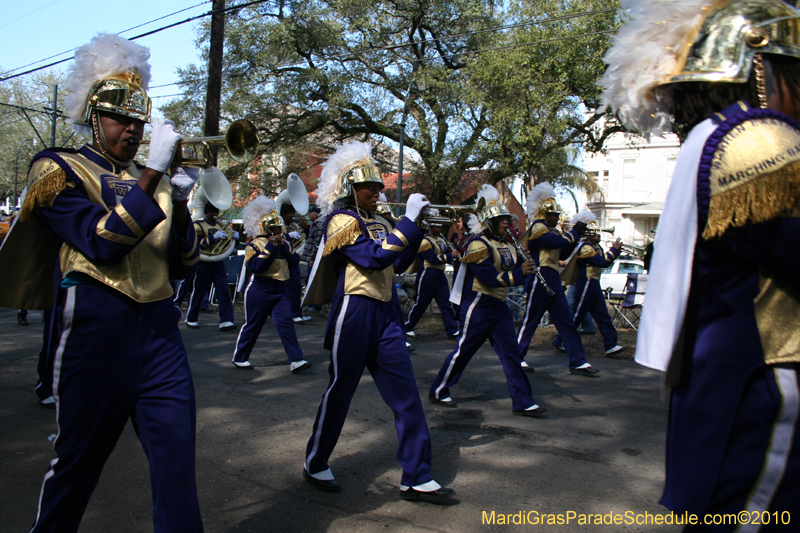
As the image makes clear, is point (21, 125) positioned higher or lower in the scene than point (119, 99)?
higher

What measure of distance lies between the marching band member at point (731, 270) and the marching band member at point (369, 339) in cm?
212

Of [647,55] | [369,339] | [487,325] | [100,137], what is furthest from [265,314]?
[647,55]

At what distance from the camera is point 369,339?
3.84 m

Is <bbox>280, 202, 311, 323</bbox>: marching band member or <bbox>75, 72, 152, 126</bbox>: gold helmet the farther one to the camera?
<bbox>280, 202, 311, 323</bbox>: marching band member


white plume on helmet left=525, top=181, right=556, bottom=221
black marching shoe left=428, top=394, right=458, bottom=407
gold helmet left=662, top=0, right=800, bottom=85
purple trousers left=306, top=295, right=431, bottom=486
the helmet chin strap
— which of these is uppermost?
white plume on helmet left=525, top=181, right=556, bottom=221

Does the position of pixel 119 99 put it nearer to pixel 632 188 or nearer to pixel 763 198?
pixel 763 198

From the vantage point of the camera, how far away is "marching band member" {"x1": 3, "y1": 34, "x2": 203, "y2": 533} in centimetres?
228

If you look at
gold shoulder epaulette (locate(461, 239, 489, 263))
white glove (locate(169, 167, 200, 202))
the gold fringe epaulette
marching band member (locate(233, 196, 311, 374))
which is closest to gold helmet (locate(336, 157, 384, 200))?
white glove (locate(169, 167, 200, 202))

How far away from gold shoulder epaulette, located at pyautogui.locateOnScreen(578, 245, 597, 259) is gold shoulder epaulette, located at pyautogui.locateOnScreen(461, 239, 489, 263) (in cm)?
388

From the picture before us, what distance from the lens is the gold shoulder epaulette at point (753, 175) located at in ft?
4.89

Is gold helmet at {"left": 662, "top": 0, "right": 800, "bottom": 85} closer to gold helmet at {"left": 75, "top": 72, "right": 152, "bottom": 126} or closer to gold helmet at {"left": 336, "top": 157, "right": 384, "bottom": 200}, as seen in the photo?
gold helmet at {"left": 75, "top": 72, "right": 152, "bottom": 126}

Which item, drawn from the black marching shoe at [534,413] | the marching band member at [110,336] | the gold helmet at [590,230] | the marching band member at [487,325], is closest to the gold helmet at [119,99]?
the marching band member at [110,336]

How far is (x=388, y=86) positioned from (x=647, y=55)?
2225 cm

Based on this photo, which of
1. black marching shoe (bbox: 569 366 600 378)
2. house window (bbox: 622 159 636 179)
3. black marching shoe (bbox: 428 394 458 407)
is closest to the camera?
black marching shoe (bbox: 428 394 458 407)
